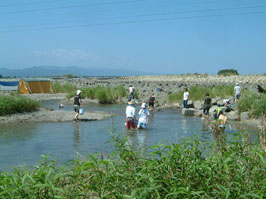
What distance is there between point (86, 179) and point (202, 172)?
171 centimetres

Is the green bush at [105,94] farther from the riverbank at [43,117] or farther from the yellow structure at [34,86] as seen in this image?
the riverbank at [43,117]

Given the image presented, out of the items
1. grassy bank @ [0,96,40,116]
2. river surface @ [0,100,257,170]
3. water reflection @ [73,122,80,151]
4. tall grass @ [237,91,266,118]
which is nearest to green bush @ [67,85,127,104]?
grassy bank @ [0,96,40,116]

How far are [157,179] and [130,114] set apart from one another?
10.7 m

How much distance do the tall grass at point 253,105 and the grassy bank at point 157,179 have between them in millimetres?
15041

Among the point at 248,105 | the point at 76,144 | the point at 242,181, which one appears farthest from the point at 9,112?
the point at 242,181

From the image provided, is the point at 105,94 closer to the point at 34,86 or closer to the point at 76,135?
the point at 34,86

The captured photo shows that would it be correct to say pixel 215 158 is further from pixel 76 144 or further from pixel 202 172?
pixel 76 144

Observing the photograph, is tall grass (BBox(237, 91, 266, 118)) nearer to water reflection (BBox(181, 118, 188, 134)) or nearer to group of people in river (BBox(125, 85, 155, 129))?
water reflection (BBox(181, 118, 188, 134))

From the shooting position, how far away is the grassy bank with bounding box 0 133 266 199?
4.84 m

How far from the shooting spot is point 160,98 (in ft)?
117

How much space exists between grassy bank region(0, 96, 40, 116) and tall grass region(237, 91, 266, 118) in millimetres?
12755

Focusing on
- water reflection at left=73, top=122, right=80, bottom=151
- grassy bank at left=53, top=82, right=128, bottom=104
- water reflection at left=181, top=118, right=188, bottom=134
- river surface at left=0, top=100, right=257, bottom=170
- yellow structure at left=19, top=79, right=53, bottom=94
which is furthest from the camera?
yellow structure at left=19, top=79, right=53, bottom=94

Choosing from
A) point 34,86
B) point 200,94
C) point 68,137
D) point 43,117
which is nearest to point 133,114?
point 68,137

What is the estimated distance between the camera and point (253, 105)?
2092 cm
